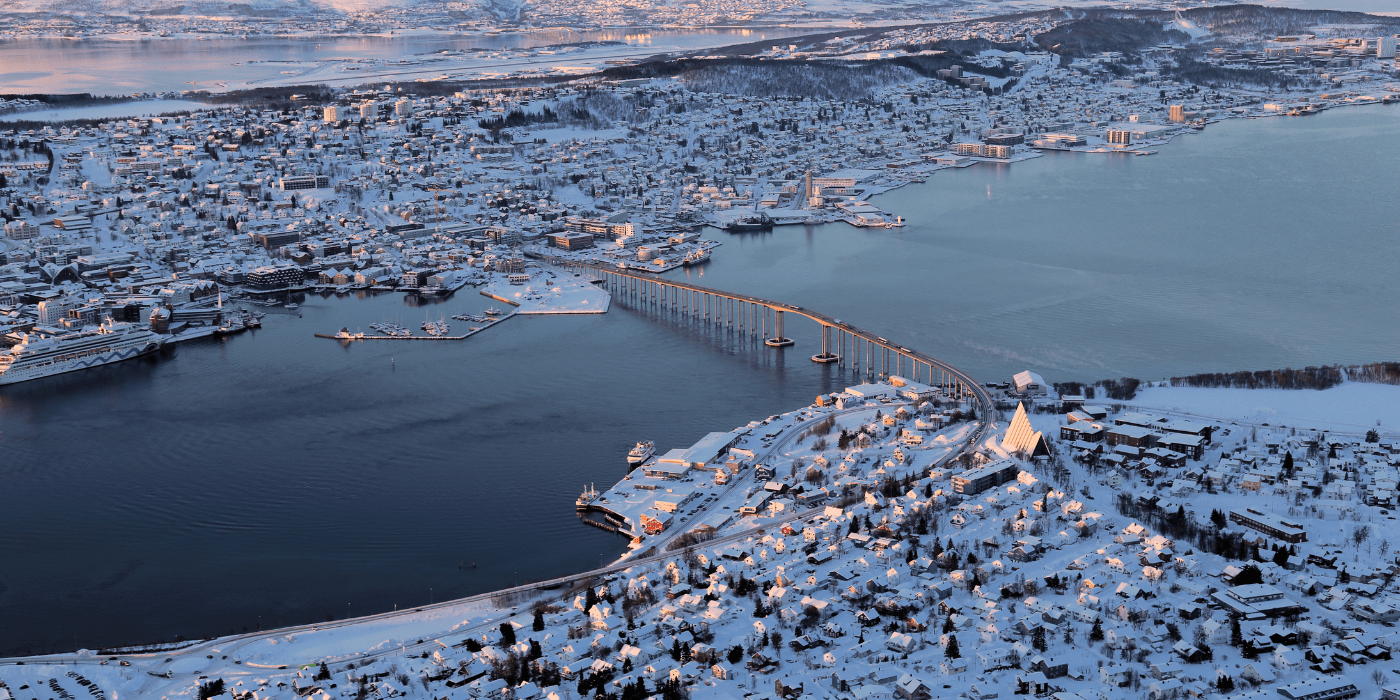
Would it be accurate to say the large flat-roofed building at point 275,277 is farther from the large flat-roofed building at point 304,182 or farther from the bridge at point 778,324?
the large flat-roofed building at point 304,182

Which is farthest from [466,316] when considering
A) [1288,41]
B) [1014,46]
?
[1288,41]

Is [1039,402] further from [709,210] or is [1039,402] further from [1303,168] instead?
[1303,168]

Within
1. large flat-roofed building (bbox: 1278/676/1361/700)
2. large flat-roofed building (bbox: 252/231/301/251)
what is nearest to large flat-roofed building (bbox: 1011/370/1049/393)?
large flat-roofed building (bbox: 1278/676/1361/700)

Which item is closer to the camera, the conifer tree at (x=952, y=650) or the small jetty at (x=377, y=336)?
the conifer tree at (x=952, y=650)

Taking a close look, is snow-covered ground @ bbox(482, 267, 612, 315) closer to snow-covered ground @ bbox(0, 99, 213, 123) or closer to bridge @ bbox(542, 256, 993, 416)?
bridge @ bbox(542, 256, 993, 416)

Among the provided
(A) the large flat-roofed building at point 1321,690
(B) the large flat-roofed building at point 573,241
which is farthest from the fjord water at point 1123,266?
(A) the large flat-roofed building at point 1321,690
